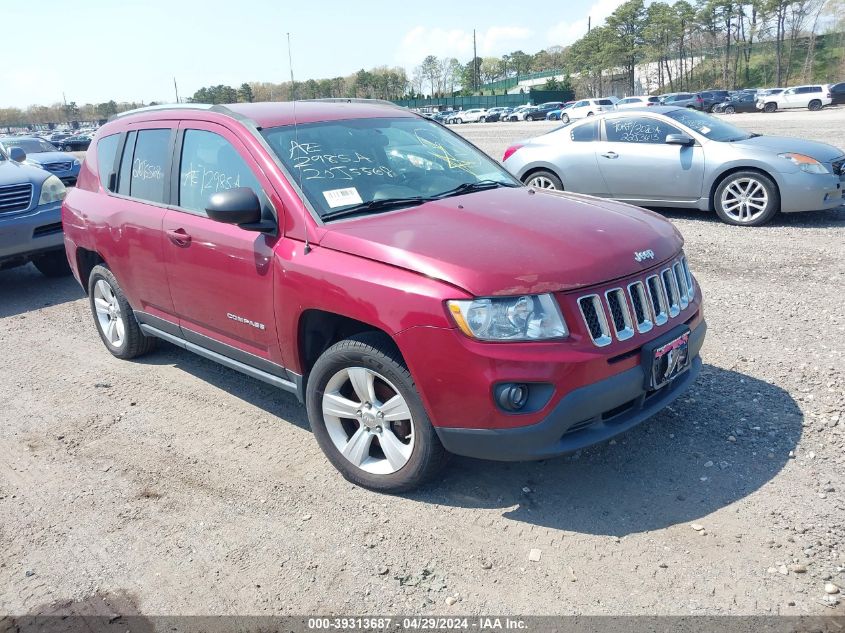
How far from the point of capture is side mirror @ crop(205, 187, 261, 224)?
3477 mm

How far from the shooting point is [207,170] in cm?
418

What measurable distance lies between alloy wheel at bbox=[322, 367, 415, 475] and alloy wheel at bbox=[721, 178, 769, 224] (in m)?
6.99

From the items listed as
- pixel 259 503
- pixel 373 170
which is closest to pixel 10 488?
pixel 259 503

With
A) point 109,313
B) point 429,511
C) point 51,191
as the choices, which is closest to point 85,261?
point 109,313

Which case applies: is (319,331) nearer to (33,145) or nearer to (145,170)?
(145,170)

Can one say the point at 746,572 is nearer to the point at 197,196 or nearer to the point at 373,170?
the point at 373,170

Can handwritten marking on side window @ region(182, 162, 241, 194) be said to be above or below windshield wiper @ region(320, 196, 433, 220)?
above

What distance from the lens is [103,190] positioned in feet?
17.1

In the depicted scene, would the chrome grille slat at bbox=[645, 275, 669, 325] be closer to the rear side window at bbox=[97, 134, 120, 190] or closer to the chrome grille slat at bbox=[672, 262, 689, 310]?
the chrome grille slat at bbox=[672, 262, 689, 310]

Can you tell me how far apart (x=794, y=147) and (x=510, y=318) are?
742 centimetres

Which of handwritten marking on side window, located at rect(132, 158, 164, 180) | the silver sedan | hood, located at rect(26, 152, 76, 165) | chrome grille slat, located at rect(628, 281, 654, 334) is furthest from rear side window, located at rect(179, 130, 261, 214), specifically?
hood, located at rect(26, 152, 76, 165)

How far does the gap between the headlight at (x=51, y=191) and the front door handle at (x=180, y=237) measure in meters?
4.80

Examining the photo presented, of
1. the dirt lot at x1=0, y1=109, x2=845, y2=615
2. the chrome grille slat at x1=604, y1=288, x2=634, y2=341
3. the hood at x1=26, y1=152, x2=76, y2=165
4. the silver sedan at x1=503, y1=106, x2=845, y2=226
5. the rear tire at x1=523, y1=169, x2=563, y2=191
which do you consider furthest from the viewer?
the hood at x1=26, y1=152, x2=76, y2=165

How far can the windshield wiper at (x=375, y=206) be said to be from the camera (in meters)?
3.56
